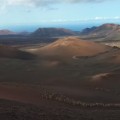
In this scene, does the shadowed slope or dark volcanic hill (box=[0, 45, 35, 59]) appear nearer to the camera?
dark volcanic hill (box=[0, 45, 35, 59])

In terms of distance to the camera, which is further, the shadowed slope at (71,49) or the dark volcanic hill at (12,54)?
the shadowed slope at (71,49)

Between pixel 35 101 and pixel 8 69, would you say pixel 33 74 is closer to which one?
pixel 8 69

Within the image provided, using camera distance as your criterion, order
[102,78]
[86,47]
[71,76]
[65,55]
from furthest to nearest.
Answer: [86,47] < [65,55] < [71,76] < [102,78]

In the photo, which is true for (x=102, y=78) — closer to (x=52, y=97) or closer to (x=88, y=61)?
(x=52, y=97)

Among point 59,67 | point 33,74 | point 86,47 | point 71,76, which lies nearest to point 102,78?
point 71,76

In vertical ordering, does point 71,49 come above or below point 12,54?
above

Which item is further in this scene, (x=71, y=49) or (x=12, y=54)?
(x=71, y=49)

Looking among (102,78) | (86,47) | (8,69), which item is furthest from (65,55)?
(102,78)

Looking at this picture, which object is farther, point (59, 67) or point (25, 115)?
point (59, 67)

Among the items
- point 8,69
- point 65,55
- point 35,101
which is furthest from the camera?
point 65,55
